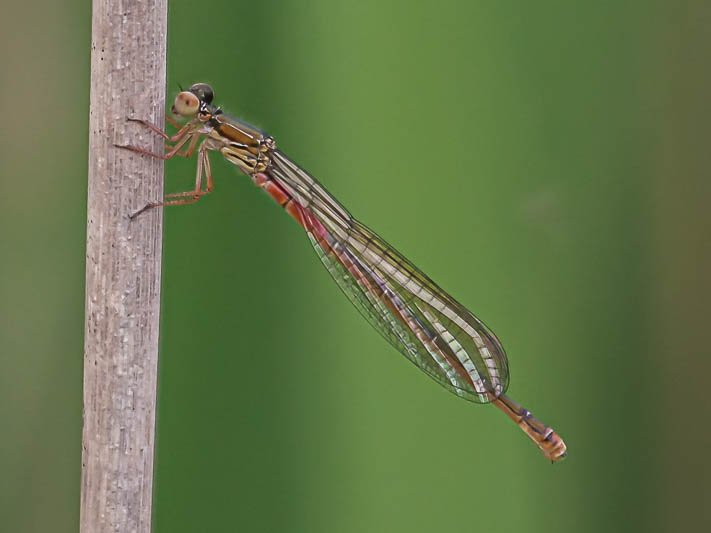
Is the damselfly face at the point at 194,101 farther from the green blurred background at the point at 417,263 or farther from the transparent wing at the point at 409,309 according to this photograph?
the transparent wing at the point at 409,309

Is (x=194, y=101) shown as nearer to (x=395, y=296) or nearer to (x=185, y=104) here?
(x=185, y=104)

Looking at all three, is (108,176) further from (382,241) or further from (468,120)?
(468,120)

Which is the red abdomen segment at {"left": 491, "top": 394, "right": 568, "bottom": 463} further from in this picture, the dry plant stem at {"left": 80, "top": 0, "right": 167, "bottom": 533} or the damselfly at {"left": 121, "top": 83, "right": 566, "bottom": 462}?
the dry plant stem at {"left": 80, "top": 0, "right": 167, "bottom": 533}

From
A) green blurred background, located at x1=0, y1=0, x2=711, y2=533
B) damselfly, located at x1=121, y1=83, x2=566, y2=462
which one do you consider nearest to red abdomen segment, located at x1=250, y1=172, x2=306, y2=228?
damselfly, located at x1=121, y1=83, x2=566, y2=462

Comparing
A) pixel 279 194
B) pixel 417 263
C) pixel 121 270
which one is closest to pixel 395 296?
pixel 417 263

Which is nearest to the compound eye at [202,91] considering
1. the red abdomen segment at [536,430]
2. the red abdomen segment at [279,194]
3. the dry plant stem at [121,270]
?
the red abdomen segment at [279,194]

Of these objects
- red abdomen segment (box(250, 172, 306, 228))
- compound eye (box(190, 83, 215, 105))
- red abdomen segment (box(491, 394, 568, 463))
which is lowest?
red abdomen segment (box(491, 394, 568, 463))

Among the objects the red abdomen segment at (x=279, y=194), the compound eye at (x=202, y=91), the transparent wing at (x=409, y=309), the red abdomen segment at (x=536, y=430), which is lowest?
the red abdomen segment at (x=536, y=430)

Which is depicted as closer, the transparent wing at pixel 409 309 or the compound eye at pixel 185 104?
the compound eye at pixel 185 104
